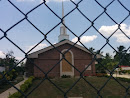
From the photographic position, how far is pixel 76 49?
1944 cm

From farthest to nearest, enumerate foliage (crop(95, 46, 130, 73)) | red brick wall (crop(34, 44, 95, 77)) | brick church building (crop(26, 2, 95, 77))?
red brick wall (crop(34, 44, 95, 77)) → brick church building (crop(26, 2, 95, 77)) → foliage (crop(95, 46, 130, 73))

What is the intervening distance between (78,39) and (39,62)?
58.5 ft

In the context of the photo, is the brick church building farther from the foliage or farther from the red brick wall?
the foliage

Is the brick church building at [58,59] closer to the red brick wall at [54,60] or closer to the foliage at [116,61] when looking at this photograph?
the red brick wall at [54,60]

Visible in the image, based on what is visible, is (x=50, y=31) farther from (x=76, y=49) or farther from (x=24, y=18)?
(x=76, y=49)

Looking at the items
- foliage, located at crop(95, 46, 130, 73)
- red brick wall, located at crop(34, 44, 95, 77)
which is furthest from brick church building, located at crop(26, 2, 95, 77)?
foliage, located at crop(95, 46, 130, 73)

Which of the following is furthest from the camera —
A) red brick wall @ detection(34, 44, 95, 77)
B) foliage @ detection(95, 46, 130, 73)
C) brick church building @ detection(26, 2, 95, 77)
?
red brick wall @ detection(34, 44, 95, 77)

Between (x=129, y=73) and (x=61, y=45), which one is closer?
(x=61, y=45)

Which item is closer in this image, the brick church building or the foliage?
the foliage

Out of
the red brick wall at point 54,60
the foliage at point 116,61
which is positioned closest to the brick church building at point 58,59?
the red brick wall at point 54,60

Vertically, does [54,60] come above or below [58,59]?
below

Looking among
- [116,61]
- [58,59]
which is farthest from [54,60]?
[116,61]

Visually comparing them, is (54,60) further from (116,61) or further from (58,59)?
(116,61)

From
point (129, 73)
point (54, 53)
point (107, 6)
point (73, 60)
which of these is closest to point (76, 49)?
point (73, 60)
